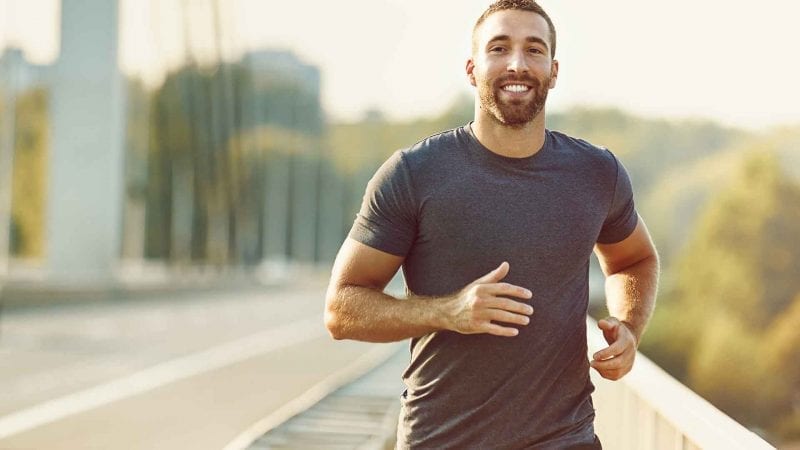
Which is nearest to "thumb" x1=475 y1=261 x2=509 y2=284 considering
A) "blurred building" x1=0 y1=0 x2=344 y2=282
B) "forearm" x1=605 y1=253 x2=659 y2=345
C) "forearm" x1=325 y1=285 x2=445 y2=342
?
"forearm" x1=325 y1=285 x2=445 y2=342

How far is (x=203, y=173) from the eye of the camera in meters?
64.1

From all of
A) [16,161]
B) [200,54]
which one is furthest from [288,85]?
[200,54]

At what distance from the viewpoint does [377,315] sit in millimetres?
3623

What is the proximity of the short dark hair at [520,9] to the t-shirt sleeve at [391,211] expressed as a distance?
42 cm

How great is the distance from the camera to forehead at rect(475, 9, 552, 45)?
3.70 metres

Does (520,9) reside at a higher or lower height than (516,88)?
higher

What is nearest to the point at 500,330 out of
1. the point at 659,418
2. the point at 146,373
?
the point at 659,418

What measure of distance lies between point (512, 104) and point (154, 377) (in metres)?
14.8

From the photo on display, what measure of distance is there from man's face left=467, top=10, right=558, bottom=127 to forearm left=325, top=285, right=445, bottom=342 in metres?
0.52

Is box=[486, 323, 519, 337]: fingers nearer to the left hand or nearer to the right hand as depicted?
the right hand

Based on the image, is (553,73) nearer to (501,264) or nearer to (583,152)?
(583,152)

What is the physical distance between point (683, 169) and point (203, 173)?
50221 millimetres

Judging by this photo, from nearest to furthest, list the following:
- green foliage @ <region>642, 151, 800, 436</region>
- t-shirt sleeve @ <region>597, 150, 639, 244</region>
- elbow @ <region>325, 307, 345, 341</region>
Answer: elbow @ <region>325, 307, 345, 341</region> → t-shirt sleeve @ <region>597, 150, 639, 244</region> → green foliage @ <region>642, 151, 800, 436</region>

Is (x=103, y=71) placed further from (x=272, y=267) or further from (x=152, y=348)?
(x=272, y=267)
